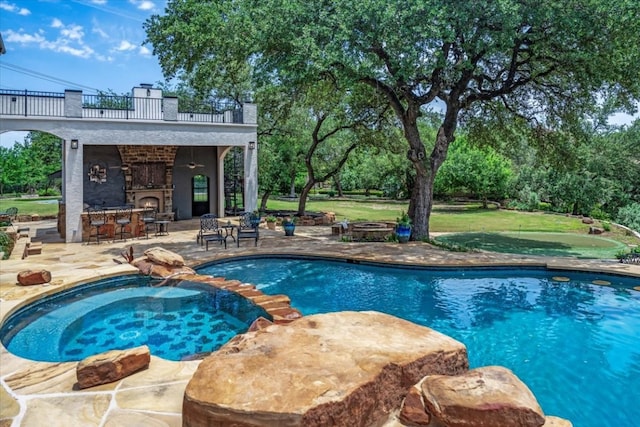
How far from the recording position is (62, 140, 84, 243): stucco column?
514 inches

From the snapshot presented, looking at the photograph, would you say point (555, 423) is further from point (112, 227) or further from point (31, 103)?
point (31, 103)

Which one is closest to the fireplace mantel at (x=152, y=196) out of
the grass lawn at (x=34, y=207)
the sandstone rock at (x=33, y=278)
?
the grass lawn at (x=34, y=207)

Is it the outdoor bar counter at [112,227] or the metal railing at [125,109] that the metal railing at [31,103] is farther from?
the outdoor bar counter at [112,227]

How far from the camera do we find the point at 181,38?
51.7ft

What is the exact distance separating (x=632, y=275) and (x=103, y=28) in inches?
857

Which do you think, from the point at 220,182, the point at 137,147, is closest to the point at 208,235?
the point at 137,147

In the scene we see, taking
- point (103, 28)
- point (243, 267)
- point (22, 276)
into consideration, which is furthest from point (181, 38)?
point (22, 276)

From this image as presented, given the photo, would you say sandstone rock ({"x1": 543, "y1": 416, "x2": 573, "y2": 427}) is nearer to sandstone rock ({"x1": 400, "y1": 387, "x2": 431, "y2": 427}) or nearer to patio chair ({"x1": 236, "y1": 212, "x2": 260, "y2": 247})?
sandstone rock ({"x1": 400, "y1": 387, "x2": 431, "y2": 427})

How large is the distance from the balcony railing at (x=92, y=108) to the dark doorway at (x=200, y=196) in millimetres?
4562

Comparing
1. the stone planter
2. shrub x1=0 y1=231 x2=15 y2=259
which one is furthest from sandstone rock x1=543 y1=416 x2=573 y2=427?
the stone planter

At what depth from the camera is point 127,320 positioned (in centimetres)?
731

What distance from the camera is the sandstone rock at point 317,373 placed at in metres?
3.04

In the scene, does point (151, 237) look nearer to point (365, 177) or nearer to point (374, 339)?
point (374, 339)

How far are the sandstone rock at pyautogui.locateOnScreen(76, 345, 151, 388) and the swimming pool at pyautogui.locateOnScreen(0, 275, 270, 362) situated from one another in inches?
55.1
